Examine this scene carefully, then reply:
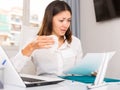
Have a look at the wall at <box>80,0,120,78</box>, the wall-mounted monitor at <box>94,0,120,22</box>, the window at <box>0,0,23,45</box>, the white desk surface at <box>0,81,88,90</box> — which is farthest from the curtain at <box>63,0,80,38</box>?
the white desk surface at <box>0,81,88,90</box>

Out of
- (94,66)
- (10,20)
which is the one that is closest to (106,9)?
(10,20)

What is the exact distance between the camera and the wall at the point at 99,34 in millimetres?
2389

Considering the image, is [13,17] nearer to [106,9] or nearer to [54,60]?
[106,9]

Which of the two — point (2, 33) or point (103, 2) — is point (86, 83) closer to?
point (103, 2)

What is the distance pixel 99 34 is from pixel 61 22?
104 centimetres

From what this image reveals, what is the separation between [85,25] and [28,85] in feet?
7.01

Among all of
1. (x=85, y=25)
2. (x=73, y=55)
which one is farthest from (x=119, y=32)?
(x=73, y=55)

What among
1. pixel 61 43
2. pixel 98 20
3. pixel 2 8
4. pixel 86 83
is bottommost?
pixel 86 83

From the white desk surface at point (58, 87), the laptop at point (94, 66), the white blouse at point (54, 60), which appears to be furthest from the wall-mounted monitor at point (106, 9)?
the white desk surface at point (58, 87)

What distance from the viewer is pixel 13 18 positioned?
9.02 feet

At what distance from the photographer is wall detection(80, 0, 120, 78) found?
239cm

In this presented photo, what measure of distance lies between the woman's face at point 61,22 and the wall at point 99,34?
0.88 meters

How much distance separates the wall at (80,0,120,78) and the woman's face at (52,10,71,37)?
882 mm

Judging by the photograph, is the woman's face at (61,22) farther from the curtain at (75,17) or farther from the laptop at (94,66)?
the curtain at (75,17)
